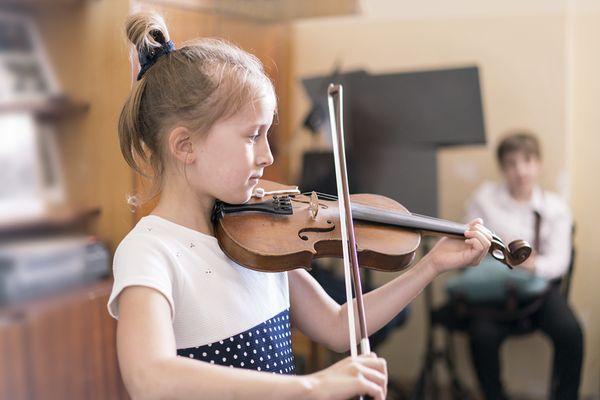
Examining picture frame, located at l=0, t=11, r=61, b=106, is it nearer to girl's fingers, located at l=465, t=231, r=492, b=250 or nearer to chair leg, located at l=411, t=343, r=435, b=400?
girl's fingers, located at l=465, t=231, r=492, b=250

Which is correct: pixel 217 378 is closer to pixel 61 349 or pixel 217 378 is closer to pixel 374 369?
pixel 374 369

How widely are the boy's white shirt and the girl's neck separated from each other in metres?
1.94

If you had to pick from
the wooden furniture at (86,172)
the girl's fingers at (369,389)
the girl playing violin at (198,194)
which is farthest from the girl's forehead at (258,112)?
the wooden furniture at (86,172)

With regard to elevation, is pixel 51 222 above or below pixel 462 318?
above

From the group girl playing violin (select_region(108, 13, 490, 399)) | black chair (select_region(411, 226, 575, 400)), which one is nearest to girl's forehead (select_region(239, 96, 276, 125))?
girl playing violin (select_region(108, 13, 490, 399))

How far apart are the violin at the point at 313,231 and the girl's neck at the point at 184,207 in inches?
1.1

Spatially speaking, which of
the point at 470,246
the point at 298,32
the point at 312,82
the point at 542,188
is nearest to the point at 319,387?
the point at 470,246

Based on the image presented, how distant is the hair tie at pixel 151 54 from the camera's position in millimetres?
1061

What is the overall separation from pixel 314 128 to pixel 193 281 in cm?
204

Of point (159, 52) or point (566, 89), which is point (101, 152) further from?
point (566, 89)

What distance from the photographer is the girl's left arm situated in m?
1.21

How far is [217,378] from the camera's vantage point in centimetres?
81

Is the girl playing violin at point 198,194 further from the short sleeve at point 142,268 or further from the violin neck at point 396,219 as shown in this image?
the violin neck at point 396,219

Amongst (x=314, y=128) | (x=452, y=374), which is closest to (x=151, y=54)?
(x=314, y=128)
